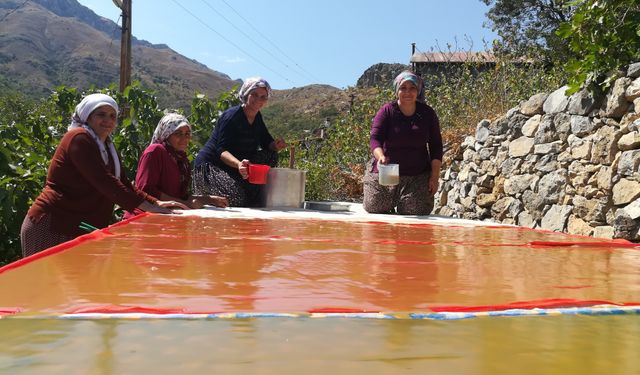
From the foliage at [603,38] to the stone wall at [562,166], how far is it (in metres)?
0.14

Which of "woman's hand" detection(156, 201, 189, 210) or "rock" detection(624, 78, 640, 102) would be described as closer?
"woman's hand" detection(156, 201, 189, 210)

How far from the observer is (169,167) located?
3.09 m

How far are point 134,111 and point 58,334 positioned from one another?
4.71 meters

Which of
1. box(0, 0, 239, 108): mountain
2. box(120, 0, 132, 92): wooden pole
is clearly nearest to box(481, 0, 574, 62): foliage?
box(120, 0, 132, 92): wooden pole

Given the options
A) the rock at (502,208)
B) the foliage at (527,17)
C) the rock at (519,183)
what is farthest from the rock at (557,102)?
the foliage at (527,17)

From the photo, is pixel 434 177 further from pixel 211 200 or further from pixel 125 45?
pixel 125 45

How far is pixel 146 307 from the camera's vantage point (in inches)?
33.8

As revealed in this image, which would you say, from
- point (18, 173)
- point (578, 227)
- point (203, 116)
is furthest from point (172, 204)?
point (203, 116)

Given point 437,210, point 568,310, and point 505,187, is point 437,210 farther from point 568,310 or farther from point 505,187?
point 568,310

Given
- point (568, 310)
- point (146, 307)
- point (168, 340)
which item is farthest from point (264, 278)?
point (568, 310)

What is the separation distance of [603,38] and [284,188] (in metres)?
2.37

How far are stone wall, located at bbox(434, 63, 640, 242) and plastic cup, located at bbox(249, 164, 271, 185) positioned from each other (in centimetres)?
214

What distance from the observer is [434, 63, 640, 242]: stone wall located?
3.60 metres

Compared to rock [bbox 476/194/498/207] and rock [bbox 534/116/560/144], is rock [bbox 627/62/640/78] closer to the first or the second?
rock [bbox 534/116/560/144]
